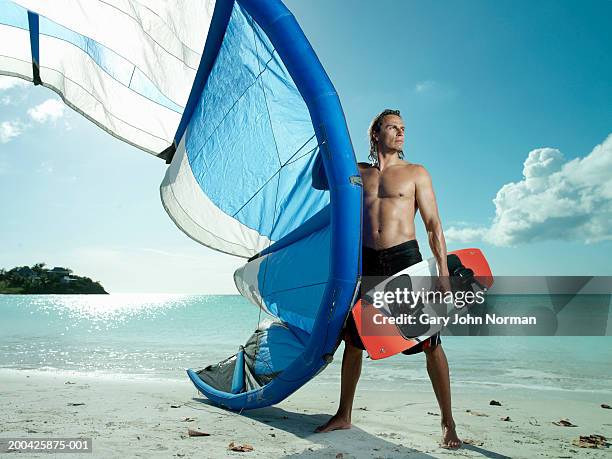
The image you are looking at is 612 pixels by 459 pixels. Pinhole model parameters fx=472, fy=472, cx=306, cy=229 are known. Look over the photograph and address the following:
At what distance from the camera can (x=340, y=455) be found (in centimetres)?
224

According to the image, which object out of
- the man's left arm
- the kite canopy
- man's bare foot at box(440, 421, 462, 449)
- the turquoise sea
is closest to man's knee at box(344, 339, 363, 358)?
the kite canopy

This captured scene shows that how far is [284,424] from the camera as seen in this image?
287cm

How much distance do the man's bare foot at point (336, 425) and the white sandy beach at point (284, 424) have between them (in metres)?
0.05

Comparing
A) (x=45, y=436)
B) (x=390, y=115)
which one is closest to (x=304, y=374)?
(x=45, y=436)

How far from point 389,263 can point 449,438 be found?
96cm

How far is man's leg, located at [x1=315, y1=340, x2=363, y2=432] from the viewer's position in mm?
2711

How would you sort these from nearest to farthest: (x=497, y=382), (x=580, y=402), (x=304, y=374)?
(x=304, y=374) < (x=580, y=402) < (x=497, y=382)

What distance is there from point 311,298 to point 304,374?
0.41 meters

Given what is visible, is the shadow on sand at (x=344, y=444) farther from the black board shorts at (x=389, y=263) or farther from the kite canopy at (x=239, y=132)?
the black board shorts at (x=389, y=263)

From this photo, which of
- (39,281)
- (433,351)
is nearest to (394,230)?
(433,351)

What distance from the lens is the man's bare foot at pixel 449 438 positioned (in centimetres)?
243

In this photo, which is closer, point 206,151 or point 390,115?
point 390,115

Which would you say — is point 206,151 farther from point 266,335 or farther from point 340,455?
point 340,455

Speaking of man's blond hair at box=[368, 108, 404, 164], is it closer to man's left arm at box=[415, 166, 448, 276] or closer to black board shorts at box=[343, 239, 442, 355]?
man's left arm at box=[415, 166, 448, 276]
